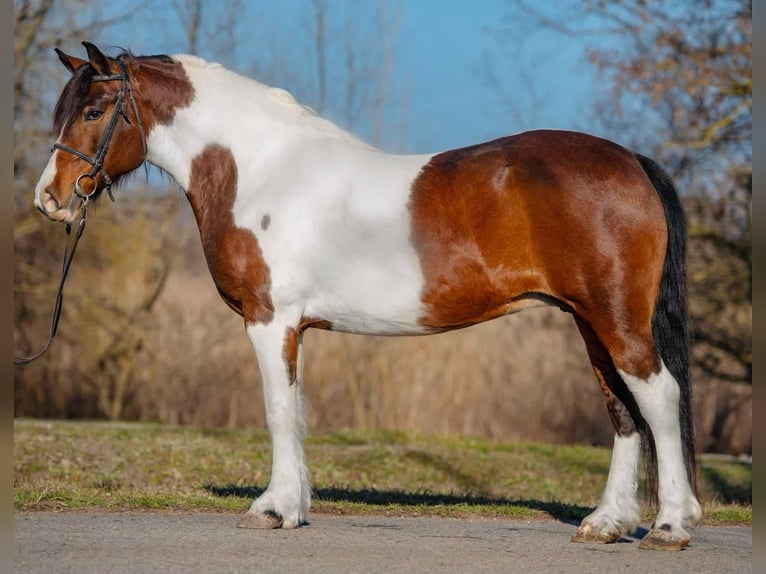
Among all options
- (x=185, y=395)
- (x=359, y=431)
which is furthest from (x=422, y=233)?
(x=185, y=395)

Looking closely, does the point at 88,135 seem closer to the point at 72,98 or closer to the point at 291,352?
the point at 72,98

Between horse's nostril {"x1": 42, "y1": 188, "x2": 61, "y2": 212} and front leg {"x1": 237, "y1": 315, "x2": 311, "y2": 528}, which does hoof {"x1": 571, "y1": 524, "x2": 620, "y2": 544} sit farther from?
horse's nostril {"x1": 42, "y1": 188, "x2": 61, "y2": 212}

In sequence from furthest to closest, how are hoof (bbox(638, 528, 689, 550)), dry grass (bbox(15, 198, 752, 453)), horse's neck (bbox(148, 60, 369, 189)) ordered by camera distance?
dry grass (bbox(15, 198, 752, 453)) < horse's neck (bbox(148, 60, 369, 189)) < hoof (bbox(638, 528, 689, 550))

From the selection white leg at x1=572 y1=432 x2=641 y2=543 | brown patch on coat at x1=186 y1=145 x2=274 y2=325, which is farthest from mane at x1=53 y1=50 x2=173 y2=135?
white leg at x1=572 y1=432 x2=641 y2=543

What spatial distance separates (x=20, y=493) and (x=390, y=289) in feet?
9.77

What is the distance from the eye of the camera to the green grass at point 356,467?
843 centimetres

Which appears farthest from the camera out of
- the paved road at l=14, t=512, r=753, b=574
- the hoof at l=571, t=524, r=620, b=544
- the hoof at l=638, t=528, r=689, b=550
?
the hoof at l=571, t=524, r=620, b=544

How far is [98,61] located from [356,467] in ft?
20.0

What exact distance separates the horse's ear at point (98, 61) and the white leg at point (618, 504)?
152 inches

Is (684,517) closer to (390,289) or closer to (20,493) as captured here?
(390,289)

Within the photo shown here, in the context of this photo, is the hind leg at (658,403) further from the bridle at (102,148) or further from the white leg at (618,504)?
the bridle at (102,148)

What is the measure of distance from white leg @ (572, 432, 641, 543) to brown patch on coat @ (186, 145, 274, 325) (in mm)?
2200

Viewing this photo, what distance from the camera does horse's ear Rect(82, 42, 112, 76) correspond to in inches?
242

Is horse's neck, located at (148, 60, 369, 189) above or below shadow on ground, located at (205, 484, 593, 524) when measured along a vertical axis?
above
